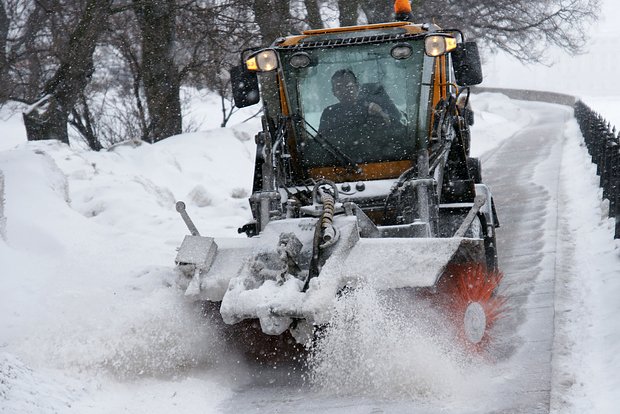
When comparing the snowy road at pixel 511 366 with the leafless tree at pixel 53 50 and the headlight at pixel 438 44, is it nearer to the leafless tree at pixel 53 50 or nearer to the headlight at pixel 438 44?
the headlight at pixel 438 44

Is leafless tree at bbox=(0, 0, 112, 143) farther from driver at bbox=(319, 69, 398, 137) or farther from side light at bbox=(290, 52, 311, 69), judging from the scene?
driver at bbox=(319, 69, 398, 137)

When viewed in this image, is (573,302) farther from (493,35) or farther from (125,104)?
(493,35)

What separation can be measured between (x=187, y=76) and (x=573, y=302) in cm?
1287

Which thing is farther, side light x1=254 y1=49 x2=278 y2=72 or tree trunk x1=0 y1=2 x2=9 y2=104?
tree trunk x1=0 y1=2 x2=9 y2=104

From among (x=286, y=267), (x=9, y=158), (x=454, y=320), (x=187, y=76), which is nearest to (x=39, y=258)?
(x=9, y=158)

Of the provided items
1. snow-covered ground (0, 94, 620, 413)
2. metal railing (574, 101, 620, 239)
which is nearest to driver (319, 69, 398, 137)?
snow-covered ground (0, 94, 620, 413)

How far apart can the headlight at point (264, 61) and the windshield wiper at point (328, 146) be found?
509 millimetres

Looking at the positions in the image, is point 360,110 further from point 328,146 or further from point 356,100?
point 328,146

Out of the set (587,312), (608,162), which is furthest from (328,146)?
(608,162)

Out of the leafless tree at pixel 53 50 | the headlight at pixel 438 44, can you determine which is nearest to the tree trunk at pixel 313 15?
the leafless tree at pixel 53 50

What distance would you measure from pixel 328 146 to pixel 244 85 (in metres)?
0.88

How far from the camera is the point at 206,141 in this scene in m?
15.9

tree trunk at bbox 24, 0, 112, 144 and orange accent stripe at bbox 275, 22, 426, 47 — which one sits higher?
orange accent stripe at bbox 275, 22, 426, 47

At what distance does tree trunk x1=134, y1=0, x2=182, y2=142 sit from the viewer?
16531 millimetres
